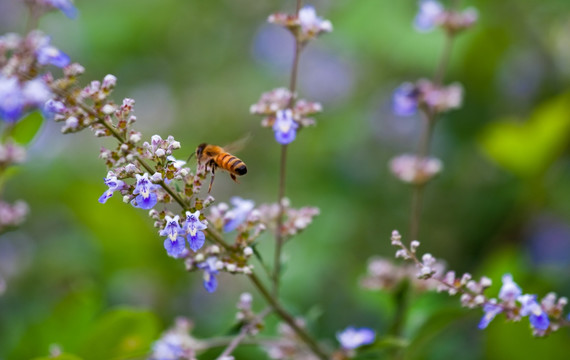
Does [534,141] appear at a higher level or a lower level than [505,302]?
higher

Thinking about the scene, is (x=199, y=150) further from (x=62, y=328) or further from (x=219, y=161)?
(x=62, y=328)

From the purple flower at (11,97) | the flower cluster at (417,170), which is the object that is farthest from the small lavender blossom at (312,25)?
the purple flower at (11,97)

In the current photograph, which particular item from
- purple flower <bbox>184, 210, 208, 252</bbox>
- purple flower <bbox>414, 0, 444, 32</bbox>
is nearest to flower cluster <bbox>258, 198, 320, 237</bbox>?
purple flower <bbox>184, 210, 208, 252</bbox>

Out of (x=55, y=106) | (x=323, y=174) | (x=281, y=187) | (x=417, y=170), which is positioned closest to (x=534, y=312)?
(x=281, y=187)

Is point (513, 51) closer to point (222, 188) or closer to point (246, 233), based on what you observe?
point (222, 188)

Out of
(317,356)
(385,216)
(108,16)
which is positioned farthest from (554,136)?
(108,16)

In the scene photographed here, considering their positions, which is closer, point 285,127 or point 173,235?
point 173,235
